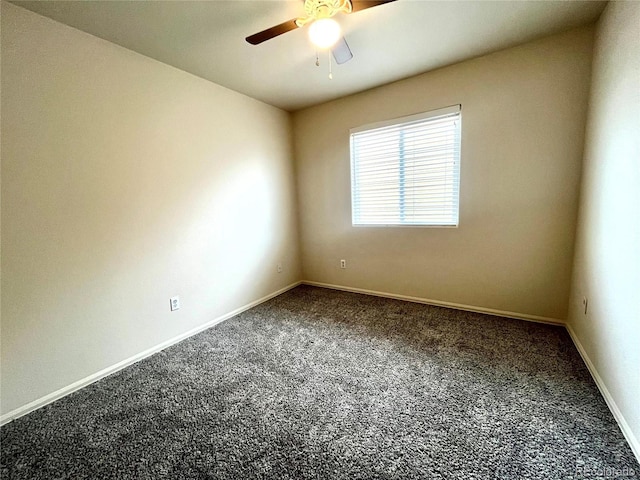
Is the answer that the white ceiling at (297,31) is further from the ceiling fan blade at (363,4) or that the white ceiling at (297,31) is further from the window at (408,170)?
the window at (408,170)

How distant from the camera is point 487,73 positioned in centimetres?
252

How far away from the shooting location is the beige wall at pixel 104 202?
5.47 feet

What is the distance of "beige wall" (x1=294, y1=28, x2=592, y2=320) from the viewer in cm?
228

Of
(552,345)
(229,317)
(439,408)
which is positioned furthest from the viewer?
(229,317)

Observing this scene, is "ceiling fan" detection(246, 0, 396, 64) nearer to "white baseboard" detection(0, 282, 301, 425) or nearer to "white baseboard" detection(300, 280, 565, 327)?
"white baseboard" detection(0, 282, 301, 425)

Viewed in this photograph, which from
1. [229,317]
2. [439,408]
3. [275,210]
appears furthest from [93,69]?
[439,408]

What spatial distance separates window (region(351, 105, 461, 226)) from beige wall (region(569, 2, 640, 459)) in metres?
1.02

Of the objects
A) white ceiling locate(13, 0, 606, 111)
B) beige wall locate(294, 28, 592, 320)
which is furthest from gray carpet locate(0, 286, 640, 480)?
white ceiling locate(13, 0, 606, 111)

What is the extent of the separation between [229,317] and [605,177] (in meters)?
→ 3.36

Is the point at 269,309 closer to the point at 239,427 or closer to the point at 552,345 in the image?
the point at 239,427

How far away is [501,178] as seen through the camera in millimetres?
2562

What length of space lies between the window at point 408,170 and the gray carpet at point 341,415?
1.32 meters

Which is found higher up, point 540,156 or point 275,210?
point 540,156

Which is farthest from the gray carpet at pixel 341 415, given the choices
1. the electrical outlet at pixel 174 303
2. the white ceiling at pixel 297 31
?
the white ceiling at pixel 297 31
